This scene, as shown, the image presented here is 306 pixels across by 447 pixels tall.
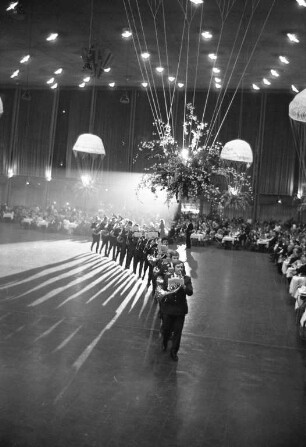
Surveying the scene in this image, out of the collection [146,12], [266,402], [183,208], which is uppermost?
[146,12]

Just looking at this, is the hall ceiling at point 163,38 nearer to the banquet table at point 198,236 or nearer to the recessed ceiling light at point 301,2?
the recessed ceiling light at point 301,2

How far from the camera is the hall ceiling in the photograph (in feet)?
44.0

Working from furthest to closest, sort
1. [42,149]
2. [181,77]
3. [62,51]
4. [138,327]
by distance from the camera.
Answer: [42,149] → [181,77] → [62,51] → [138,327]

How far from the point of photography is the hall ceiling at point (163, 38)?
13.4 m

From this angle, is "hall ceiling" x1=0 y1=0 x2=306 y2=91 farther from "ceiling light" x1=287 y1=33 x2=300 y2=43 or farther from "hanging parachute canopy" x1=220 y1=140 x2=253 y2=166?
"hanging parachute canopy" x1=220 y1=140 x2=253 y2=166

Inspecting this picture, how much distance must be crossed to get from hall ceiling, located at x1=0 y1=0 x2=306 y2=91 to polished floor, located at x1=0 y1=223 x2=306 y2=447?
701cm

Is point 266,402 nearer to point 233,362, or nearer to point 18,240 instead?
point 233,362

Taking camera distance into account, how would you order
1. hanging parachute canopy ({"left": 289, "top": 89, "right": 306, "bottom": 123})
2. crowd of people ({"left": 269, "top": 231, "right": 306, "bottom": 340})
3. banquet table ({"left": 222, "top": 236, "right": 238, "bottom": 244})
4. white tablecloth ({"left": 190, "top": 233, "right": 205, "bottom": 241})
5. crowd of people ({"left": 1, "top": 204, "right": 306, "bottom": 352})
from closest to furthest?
crowd of people ({"left": 1, "top": 204, "right": 306, "bottom": 352})
hanging parachute canopy ({"left": 289, "top": 89, "right": 306, "bottom": 123})
crowd of people ({"left": 269, "top": 231, "right": 306, "bottom": 340})
banquet table ({"left": 222, "top": 236, "right": 238, "bottom": 244})
white tablecloth ({"left": 190, "top": 233, "right": 205, "bottom": 241})

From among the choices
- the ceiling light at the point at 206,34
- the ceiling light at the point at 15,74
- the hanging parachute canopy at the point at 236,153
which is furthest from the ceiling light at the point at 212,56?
the ceiling light at the point at 15,74

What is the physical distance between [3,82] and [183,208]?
11823mm

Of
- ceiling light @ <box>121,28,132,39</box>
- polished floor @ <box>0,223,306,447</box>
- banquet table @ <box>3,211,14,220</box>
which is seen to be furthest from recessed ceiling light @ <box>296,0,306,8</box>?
banquet table @ <box>3,211,14,220</box>

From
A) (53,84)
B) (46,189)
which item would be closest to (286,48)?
(53,84)

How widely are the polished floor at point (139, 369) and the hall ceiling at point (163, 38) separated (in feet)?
23.0

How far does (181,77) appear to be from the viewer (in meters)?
22.6
